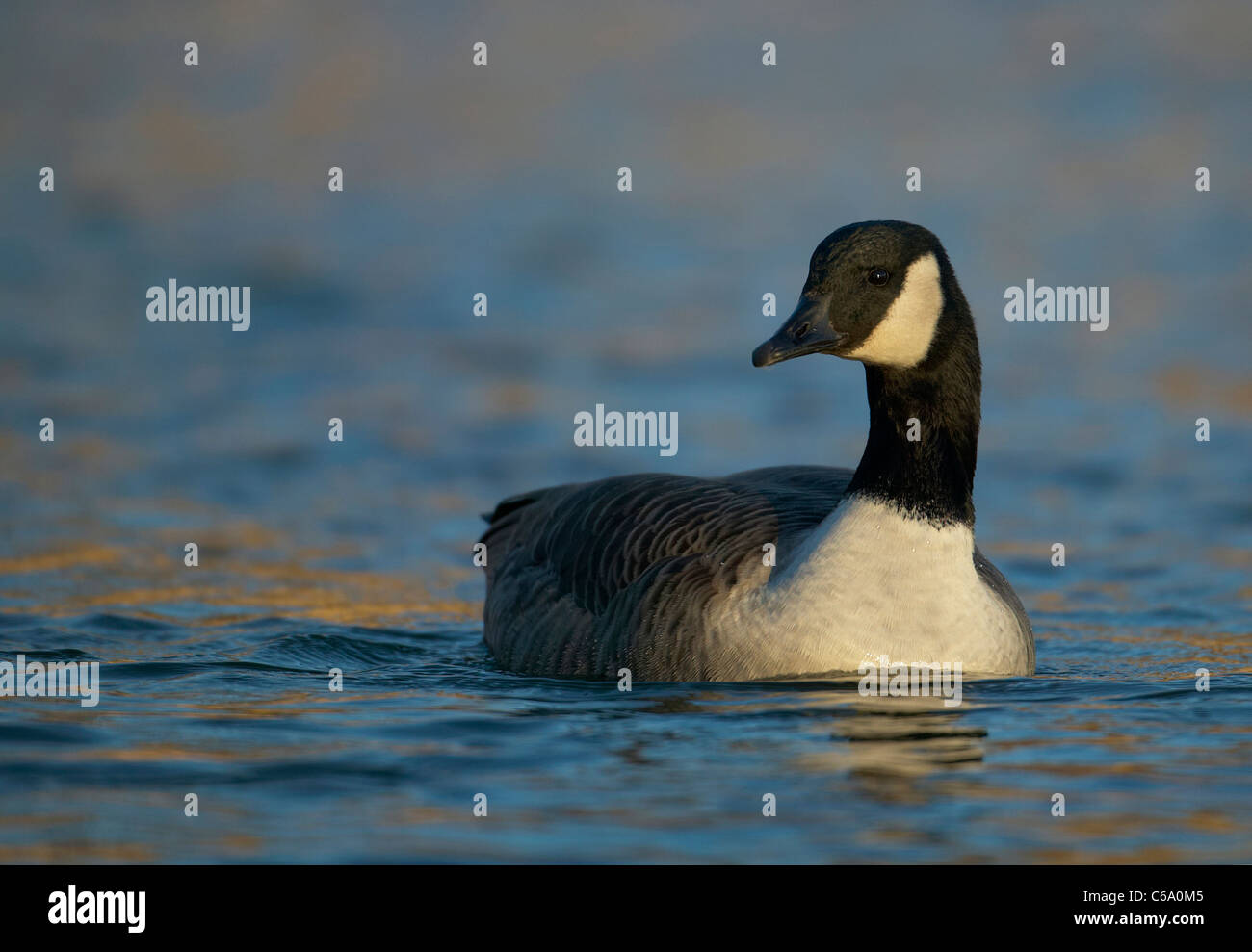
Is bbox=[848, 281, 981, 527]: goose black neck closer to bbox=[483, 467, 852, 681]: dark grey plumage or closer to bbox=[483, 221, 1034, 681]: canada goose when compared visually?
bbox=[483, 221, 1034, 681]: canada goose

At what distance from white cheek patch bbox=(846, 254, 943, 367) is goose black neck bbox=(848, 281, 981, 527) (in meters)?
0.05

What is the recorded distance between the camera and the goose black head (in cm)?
983

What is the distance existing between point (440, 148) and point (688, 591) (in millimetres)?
18539

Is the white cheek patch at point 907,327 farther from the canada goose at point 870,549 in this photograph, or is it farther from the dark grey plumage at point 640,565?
the dark grey plumage at point 640,565

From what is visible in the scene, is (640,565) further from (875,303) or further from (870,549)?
(875,303)

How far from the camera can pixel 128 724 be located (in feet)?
31.6

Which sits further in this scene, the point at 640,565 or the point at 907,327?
the point at 640,565

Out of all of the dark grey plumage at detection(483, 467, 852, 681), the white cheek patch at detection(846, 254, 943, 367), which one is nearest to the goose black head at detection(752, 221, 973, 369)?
the white cheek patch at detection(846, 254, 943, 367)

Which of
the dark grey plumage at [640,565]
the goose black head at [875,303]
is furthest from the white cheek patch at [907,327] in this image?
the dark grey plumage at [640,565]

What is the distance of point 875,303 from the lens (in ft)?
32.2

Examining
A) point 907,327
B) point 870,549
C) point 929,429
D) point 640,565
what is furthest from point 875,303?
point 640,565

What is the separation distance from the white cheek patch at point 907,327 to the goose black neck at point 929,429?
48 mm

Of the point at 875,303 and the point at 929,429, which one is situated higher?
the point at 875,303

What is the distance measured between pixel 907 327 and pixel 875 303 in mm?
205
